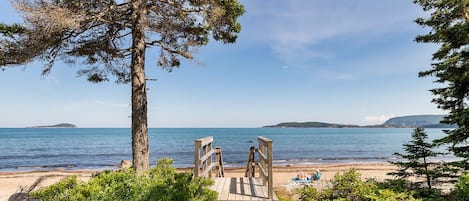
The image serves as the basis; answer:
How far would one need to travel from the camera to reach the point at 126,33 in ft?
25.7

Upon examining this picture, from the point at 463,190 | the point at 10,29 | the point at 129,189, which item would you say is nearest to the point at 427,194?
the point at 463,190

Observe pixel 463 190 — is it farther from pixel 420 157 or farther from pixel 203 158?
pixel 203 158

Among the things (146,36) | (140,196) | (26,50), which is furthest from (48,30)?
(140,196)

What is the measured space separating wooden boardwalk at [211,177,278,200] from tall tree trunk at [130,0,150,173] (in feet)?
6.86

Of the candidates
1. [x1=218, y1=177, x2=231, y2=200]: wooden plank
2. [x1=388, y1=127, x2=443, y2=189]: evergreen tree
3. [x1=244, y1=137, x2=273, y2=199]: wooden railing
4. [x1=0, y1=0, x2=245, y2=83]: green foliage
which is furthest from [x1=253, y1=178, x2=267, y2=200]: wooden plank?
[x1=0, y1=0, x2=245, y2=83]: green foliage

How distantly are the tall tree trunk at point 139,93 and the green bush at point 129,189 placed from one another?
2.91m

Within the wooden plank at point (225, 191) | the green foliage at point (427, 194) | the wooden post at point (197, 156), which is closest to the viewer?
the green foliage at point (427, 194)

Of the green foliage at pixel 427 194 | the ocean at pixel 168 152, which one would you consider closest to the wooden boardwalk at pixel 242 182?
the green foliage at pixel 427 194

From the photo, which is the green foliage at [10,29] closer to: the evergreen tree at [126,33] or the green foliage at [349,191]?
the evergreen tree at [126,33]

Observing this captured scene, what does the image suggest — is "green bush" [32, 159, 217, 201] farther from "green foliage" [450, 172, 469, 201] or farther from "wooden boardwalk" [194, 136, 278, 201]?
"green foliage" [450, 172, 469, 201]

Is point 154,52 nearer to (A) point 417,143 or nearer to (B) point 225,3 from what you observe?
(B) point 225,3

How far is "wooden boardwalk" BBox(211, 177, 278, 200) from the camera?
19.5 ft

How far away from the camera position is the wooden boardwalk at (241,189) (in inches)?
234

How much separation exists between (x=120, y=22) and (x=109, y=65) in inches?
67.2
